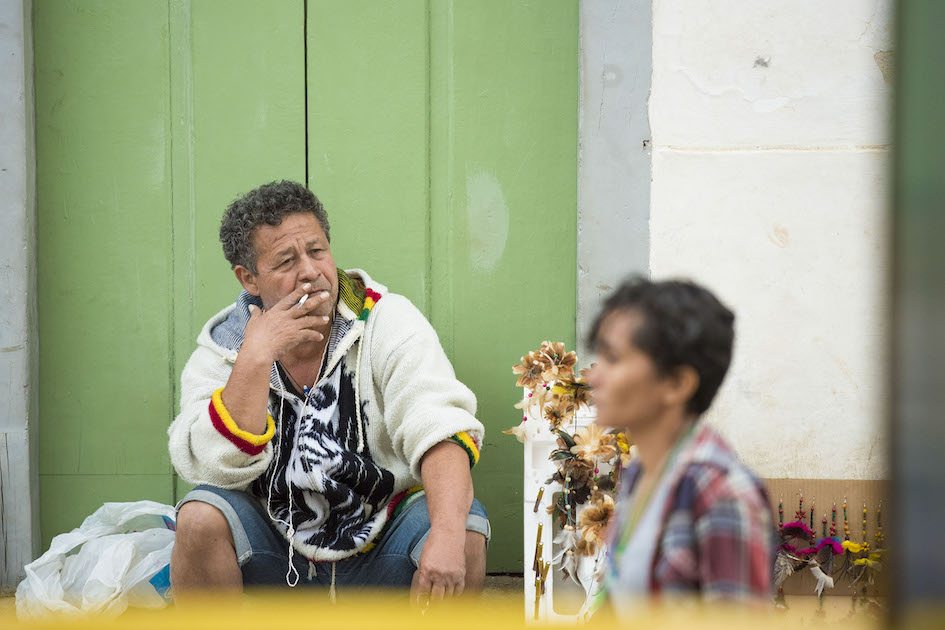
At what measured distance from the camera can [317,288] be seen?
2.40 metres

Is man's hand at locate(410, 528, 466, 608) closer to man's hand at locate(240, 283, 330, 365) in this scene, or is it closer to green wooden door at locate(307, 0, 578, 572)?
man's hand at locate(240, 283, 330, 365)

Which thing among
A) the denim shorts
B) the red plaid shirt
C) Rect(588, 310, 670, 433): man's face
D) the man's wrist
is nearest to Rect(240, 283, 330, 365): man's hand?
the man's wrist

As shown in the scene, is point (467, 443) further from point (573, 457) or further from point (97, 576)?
point (97, 576)

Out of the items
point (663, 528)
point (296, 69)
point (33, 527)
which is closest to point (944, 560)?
point (663, 528)

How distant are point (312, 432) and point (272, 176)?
942 mm

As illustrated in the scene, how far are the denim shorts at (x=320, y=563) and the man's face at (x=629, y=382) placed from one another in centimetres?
106

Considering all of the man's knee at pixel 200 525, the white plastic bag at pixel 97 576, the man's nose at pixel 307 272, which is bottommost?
the white plastic bag at pixel 97 576

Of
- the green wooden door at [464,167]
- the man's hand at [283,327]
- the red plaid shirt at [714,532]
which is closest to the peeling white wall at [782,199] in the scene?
the green wooden door at [464,167]

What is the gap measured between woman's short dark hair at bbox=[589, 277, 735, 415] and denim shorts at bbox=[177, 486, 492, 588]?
1122 mm

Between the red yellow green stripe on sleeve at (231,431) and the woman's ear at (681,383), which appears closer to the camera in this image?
the woman's ear at (681,383)

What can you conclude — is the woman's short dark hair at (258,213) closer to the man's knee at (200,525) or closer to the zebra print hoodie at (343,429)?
the zebra print hoodie at (343,429)

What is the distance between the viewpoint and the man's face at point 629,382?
1298 millimetres

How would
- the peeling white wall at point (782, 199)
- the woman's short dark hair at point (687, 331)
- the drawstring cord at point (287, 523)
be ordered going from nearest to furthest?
the woman's short dark hair at point (687, 331) → the drawstring cord at point (287, 523) → the peeling white wall at point (782, 199)

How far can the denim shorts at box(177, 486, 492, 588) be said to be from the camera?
229 cm
